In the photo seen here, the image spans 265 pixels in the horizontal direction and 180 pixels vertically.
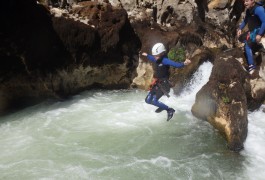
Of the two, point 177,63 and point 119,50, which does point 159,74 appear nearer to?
point 177,63

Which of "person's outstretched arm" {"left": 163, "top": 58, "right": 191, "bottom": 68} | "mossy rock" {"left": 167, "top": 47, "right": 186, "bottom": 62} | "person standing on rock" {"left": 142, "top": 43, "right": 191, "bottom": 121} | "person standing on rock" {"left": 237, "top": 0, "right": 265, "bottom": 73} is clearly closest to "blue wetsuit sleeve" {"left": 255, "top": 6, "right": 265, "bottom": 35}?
"person standing on rock" {"left": 237, "top": 0, "right": 265, "bottom": 73}

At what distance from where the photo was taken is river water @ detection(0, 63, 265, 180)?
8.39m

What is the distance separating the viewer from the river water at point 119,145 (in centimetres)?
839

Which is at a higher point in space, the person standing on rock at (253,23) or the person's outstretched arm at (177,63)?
the person standing on rock at (253,23)

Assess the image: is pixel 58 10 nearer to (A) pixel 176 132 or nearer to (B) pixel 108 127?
(B) pixel 108 127

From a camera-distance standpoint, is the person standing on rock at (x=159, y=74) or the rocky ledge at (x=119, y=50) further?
the rocky ledge at (x=119, y=50)

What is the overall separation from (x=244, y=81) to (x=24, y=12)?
866 cm

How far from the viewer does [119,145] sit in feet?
31.8

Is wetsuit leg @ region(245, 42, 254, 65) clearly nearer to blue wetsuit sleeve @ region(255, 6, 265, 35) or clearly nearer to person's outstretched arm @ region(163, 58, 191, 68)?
blue wetsuit sleeve @ region(255, 6, 265, 35)

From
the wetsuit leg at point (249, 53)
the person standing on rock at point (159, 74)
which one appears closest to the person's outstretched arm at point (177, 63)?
the person standing on rock at point (159, 74)

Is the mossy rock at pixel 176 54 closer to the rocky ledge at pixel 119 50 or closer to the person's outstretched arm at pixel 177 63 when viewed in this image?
the rocky ledge at pixel 119 50

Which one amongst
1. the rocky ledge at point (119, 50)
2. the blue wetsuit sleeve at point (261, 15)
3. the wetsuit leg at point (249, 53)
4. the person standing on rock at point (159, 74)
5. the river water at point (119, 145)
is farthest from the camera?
the rocky ledge at point (119, 50)

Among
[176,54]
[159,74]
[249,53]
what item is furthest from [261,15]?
[176,54]

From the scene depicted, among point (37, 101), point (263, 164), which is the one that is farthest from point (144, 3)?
point (263, 164)
